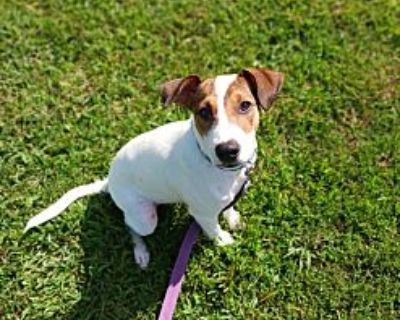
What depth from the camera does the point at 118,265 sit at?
15.4ft

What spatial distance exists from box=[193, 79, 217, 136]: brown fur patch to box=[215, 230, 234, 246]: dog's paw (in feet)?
3.57

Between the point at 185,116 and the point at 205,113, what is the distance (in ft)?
5.00

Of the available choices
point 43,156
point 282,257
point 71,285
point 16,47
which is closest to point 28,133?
point 43,156

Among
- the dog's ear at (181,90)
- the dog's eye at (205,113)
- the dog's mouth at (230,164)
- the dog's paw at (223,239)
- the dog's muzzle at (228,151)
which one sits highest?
the dog's ear at (181,90)

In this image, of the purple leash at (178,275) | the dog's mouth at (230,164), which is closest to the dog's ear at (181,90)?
the dog's mouth at (230,164)

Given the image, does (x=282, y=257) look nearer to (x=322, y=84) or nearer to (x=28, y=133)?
(x=322, y=84)

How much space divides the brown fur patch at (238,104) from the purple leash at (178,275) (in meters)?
1.08

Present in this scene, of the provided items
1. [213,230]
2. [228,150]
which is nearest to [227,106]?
[228,150]

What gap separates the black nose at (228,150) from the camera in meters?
3.58

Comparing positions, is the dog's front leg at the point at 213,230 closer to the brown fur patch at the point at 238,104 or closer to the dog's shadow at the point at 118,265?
the dog's shadow at the point at 118,265

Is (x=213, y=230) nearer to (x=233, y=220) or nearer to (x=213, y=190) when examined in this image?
(x=233, y=220)

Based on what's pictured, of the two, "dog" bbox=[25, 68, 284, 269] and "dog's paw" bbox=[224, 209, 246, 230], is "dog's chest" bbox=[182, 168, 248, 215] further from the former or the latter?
"dog's paw" bbox=[224, 209, 246, 230]

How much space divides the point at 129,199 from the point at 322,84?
6.07 feet

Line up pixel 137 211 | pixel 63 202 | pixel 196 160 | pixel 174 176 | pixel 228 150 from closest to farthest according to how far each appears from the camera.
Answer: pixel 228 150 < pixel 196 160 < pixel 174 176 < pixel 137 211 < pixel 63 202
